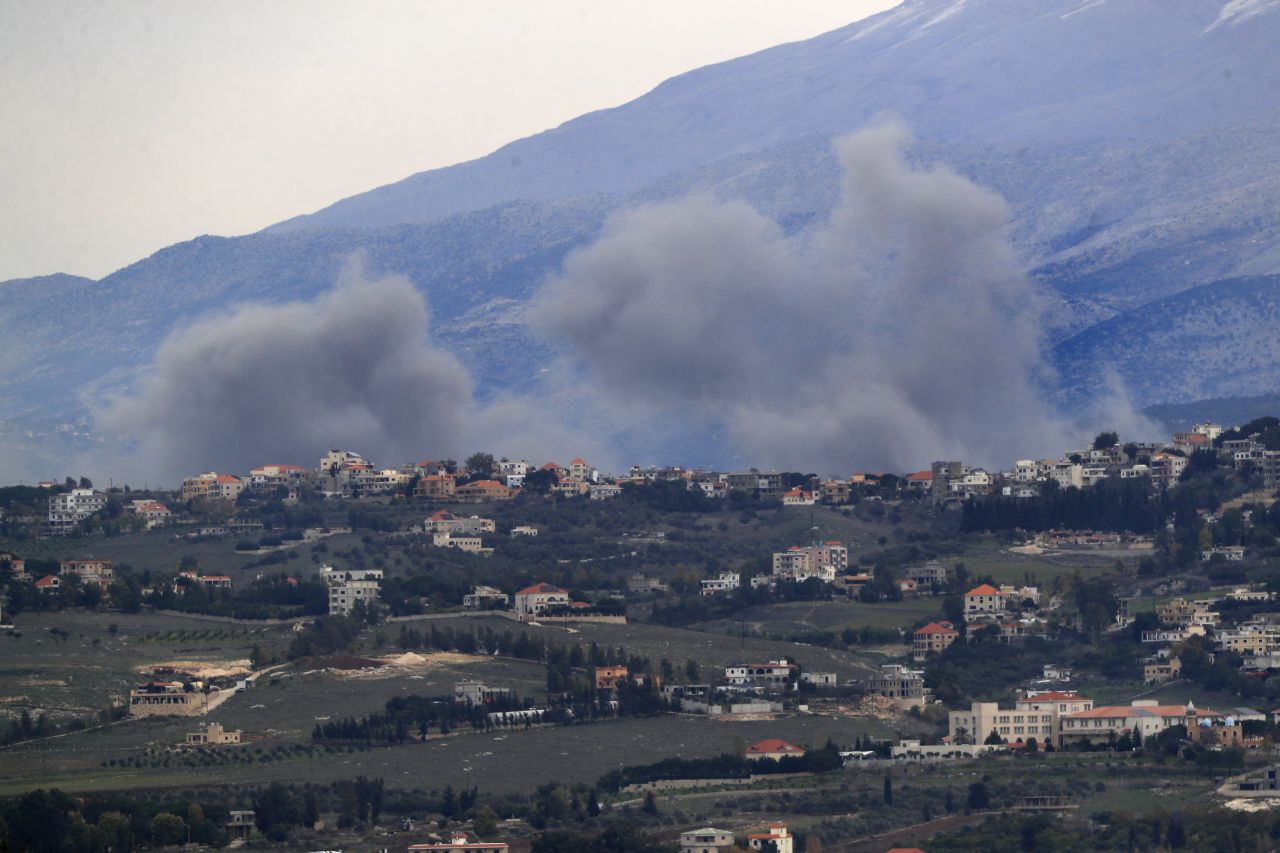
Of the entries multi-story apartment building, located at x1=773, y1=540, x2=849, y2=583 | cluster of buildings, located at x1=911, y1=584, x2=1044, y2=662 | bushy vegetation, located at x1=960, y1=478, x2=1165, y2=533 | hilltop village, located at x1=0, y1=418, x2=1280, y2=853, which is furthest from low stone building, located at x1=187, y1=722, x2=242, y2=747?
bushy vegetation, located at x1=960, y1=478, x2=1165, y2=533

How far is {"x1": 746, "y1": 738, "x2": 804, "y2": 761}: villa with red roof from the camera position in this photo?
7088 cm

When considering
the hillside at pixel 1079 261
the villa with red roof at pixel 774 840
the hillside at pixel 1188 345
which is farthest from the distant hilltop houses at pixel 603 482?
the villa with red roof at pixel 774 840

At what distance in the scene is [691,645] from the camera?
85.8 metres

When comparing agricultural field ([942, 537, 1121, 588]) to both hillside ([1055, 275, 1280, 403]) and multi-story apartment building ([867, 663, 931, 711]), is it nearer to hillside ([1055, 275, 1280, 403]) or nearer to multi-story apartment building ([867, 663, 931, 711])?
multi-story apartment building ([867, 663, 931, 711])

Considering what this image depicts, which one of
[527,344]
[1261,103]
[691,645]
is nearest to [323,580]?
[691,645]

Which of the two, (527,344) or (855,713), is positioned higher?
(527,344)

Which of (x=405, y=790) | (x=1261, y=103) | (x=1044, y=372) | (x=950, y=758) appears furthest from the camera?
(x=1261, y=103)

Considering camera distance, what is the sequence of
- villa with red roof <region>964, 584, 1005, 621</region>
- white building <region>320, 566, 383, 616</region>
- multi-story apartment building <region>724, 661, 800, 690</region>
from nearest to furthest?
multi-story apartment building <region>724, 661, 800, 690</region>, villa with red roof <region>964, 584, 1005, 621</region>, white building <region>320, 566, 383, 616</region>

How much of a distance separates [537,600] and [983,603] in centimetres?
1106

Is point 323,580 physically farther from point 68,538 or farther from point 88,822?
Result: point 88,822

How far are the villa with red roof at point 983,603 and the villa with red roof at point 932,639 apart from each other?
5.73 ft

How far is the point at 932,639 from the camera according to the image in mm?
86062

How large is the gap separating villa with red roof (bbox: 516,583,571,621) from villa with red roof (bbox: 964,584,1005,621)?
990cm

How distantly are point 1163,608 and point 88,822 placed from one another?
111 feet
